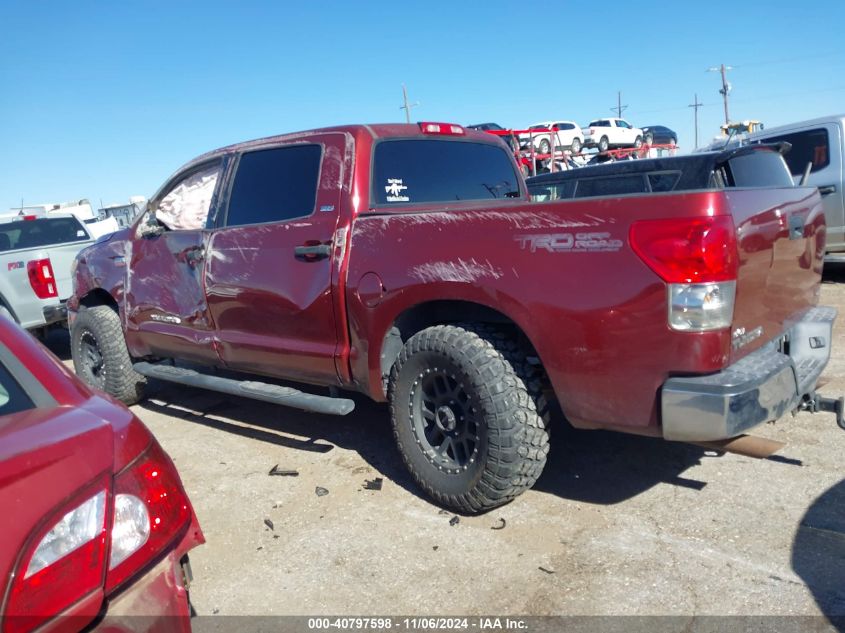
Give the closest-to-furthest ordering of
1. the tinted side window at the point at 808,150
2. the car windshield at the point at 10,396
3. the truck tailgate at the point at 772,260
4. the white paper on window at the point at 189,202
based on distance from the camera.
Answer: the car windshield at the point at 10,396
the truck tailgate at the point at 772,260
the white paper on window at the point at 189,202
the tinted side window at the point at 808,150

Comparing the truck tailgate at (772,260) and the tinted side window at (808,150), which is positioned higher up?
the tinted side window at (808,150)

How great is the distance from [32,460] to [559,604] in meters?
1.94

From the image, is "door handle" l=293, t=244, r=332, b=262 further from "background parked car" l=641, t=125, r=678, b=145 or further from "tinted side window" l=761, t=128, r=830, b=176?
"background parked car" l=641, t=125, r=678, b=145

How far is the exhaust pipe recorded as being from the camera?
9.04 feet

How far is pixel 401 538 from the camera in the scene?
3.16 meters

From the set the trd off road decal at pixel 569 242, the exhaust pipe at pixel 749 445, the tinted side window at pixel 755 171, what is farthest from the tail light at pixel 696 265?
the tinted side window at pixel 755 171

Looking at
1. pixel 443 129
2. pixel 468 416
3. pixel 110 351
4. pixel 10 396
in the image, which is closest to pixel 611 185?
pixel 443 129

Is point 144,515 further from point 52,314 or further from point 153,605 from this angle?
point 52,314

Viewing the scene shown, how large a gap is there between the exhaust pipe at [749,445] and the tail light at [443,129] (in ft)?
8.11

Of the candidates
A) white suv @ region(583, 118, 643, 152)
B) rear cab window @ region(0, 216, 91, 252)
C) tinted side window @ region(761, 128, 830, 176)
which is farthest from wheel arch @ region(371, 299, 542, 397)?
white suv @ region(583, 118, 643, 152)

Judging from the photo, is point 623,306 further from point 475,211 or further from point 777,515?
point 777,515

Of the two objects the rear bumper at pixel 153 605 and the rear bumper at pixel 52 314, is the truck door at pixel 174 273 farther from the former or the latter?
the rear bumper at pixel 153 605

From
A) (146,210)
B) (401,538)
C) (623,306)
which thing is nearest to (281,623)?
(401,538)

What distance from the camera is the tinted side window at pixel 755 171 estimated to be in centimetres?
545
